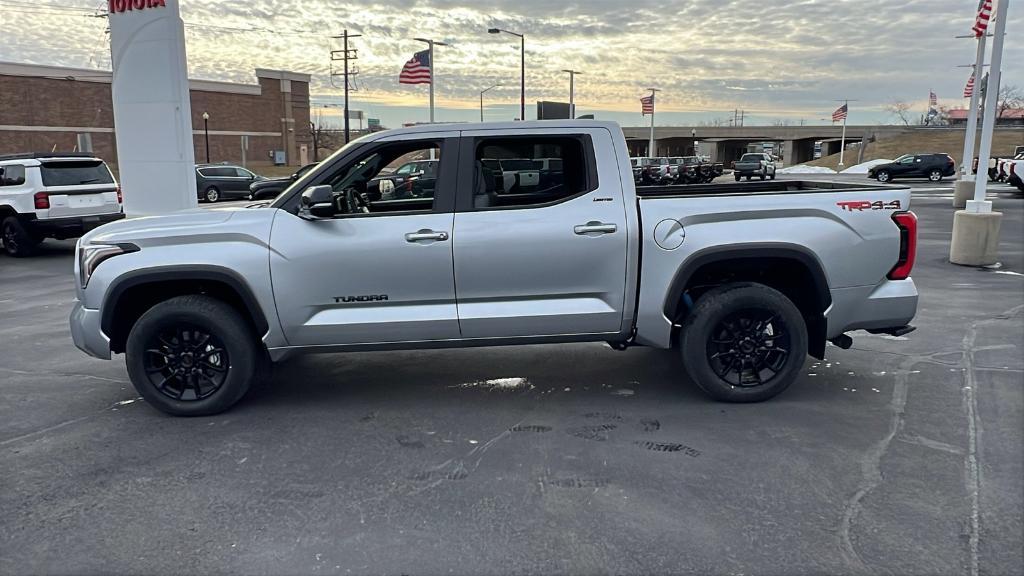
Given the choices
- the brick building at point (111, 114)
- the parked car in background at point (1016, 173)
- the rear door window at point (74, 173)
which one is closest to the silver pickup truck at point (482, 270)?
the rear door window at point (74, 173)

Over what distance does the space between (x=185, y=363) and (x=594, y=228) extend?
298 centimetres

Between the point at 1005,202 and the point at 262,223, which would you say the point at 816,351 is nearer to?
the point at 262,223

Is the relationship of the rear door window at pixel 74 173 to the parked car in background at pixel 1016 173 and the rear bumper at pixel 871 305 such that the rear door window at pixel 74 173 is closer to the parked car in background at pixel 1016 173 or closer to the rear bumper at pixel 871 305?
the rear bumper at pixel 871 305

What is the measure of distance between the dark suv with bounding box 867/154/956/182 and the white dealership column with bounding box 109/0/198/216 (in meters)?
37.2

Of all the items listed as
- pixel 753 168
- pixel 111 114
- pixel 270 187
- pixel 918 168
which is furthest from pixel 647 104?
pixel 270 187

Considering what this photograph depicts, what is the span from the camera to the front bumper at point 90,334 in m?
4.96

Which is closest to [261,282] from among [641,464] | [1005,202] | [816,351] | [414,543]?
[414,543]

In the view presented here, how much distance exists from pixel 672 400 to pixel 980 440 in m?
1.91

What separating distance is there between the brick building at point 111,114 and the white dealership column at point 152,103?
43.9 m

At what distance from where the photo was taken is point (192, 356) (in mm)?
5031

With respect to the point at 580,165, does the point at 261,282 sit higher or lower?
lower

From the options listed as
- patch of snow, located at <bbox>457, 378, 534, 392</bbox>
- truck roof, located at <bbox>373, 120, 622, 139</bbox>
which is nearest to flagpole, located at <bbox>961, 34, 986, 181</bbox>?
truck roof, located at <bbox>373, 120, 622, 139</bbox>

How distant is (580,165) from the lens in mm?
5148

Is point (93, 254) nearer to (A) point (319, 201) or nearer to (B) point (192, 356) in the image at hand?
(B) point (192, 356)
